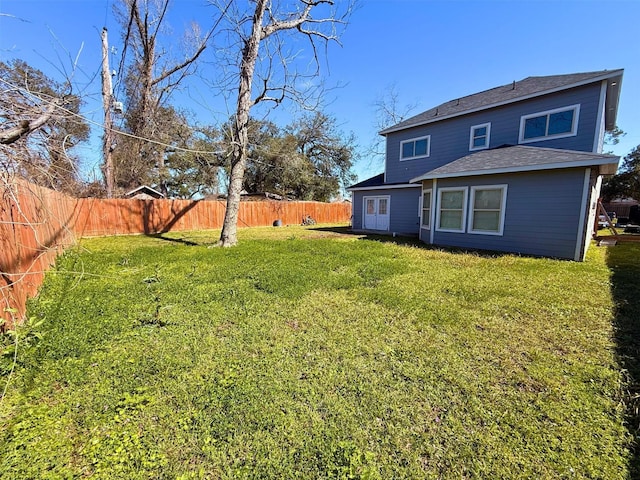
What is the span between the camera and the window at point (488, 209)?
303 inches

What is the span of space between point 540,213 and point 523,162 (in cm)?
140

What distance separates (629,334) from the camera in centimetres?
313

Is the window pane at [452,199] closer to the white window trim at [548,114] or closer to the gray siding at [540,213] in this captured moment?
the gray siding at [540,213]

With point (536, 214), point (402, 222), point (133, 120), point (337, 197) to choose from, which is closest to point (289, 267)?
point (536, 214)

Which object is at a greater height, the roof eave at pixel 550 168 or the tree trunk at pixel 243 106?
the tree trunk at pixel 243 106

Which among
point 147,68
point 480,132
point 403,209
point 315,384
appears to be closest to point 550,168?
point 480,132

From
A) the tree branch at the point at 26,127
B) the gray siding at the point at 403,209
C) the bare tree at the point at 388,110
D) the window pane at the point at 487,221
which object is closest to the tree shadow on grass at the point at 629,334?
the window pane at the point at 487,221

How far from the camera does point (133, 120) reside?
593 inches

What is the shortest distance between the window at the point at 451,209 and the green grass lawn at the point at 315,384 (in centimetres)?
423

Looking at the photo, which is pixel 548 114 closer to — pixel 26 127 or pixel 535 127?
pixel 535 127

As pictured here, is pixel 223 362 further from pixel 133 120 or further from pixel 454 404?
pixel 133 120

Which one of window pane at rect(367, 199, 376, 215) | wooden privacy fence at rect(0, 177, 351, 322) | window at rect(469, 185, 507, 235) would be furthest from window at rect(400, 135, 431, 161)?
wooden privacy fence at rect(0, 177, 351, 322)

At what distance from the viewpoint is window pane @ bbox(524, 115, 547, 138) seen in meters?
8.82

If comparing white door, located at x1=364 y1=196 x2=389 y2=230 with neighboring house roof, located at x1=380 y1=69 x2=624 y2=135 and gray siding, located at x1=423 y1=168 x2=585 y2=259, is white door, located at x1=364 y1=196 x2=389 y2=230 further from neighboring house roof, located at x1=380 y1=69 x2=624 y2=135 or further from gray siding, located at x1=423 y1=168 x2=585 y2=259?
gray siding, located at x1=423 y1=168 x2=585 y2=259
